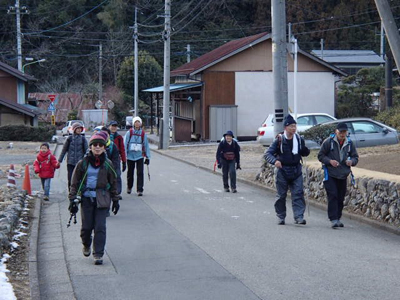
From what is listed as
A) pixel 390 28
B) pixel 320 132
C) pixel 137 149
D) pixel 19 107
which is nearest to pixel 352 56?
pixel 19 107

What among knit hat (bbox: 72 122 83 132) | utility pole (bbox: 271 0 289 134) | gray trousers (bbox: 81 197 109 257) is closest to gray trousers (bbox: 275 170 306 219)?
gray trousers (bbox: 81 197 109 257)

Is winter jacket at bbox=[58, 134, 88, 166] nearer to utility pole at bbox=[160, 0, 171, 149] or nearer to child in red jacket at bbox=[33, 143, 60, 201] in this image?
child in red jacket at bbox=[33, 143, 60, 201]

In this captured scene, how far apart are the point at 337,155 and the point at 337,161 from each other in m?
0.14

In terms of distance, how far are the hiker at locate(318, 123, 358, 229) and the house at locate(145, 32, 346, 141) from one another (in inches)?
1073

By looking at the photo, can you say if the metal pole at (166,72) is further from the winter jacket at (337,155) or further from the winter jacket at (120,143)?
the winter jacket at (337,155)

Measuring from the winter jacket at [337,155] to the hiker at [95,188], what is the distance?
13.5 feet

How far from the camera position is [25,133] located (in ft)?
149

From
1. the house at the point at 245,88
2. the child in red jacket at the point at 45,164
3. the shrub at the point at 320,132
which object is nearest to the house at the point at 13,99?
the house at the point at 245,88

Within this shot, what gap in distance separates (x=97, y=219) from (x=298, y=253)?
2804 millimetres

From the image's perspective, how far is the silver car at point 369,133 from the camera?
910 inches

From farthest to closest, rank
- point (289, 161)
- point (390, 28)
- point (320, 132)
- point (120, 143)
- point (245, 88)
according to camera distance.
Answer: point (245, 88) < point (320, 132) < point (120, 143) < point (289, 161) < point (390, 28)

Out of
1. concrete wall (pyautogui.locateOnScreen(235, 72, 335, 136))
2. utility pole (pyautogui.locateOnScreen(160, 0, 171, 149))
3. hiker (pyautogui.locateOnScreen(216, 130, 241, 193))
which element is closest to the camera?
hiker (pyautogui.locateOnScreen(216, 130, 241, 193))

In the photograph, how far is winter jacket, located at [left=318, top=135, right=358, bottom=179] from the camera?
10875 millimetres

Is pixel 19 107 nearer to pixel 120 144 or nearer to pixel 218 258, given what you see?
pixel 120 144
